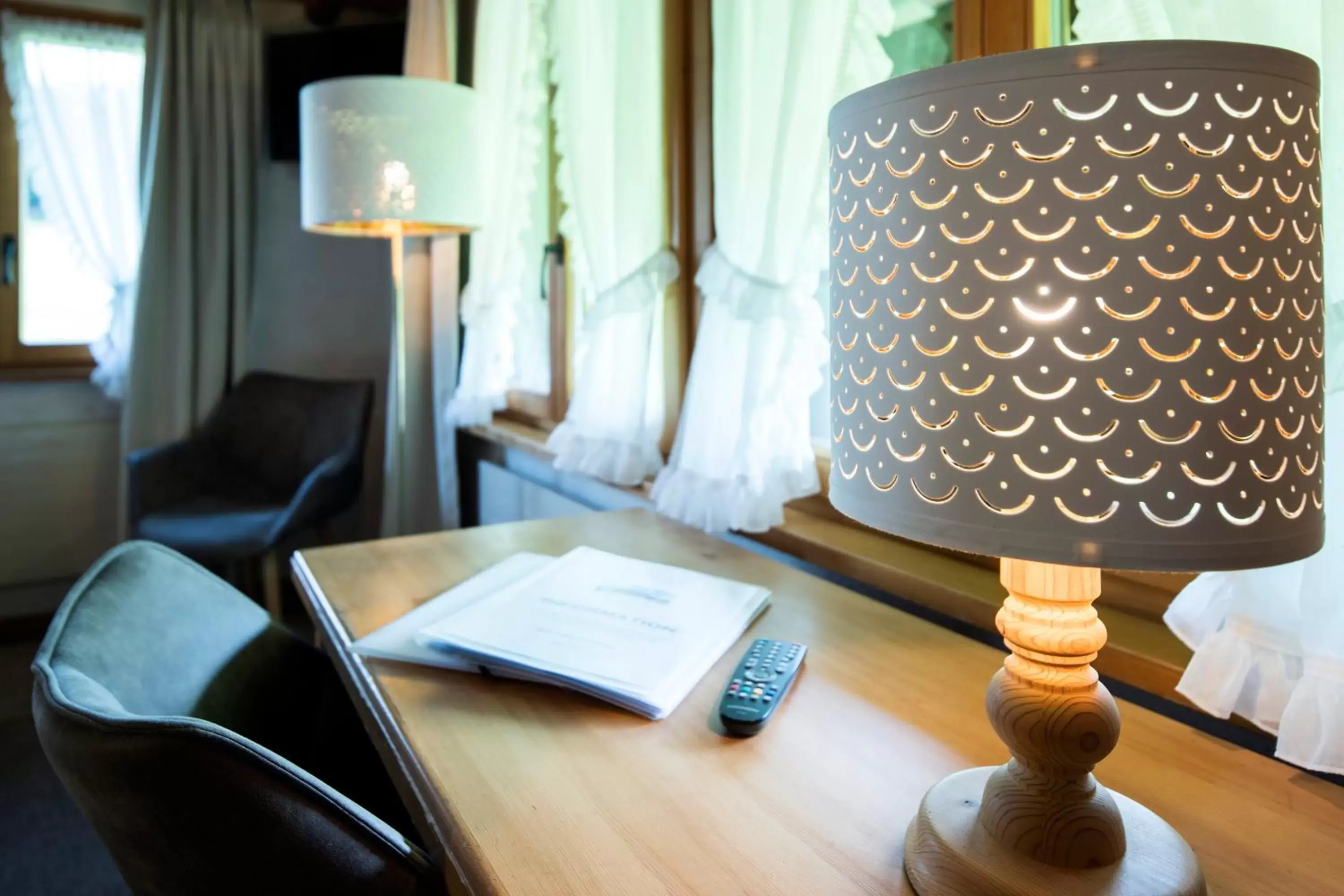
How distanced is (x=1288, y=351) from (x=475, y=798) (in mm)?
589

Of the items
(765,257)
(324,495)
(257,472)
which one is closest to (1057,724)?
(765,257)

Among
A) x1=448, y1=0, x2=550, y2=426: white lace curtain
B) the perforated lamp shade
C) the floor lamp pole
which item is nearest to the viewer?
the perforated lamp shade

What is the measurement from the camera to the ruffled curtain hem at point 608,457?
1.59m

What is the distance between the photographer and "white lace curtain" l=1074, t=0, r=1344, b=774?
0.63 meters

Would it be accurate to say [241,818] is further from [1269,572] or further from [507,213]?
[507,213]

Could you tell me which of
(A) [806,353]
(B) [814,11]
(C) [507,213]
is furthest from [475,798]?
(C) [507,213]

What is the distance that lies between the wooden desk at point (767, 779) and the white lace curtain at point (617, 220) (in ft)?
2.29

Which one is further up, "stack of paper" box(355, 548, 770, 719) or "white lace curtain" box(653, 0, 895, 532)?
"white lace curtain" box(653, 0, 895, 532)

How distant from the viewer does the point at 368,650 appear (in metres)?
0.92

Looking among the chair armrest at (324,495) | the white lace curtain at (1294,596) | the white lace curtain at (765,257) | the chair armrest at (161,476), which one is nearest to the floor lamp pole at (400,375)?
the chair armrest at (324,495)

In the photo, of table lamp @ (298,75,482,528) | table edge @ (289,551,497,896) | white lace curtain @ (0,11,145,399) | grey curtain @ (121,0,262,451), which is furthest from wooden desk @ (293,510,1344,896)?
white lace curtain @ (0,11,145,399)

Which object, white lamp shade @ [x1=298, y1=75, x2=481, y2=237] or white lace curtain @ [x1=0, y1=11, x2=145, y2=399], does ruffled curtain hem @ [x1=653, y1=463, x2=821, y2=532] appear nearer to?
white lamp shade @ [x1=298, y1=75, x2=481, y2=237]

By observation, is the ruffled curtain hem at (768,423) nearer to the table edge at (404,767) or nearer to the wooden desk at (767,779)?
the wooden desk at (767,779)

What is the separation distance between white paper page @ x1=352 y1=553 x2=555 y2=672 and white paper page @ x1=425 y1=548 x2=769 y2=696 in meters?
0.02
